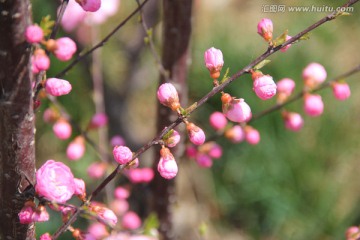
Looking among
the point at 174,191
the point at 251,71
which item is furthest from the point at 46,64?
the point at 174,191

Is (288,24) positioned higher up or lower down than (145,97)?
higher up

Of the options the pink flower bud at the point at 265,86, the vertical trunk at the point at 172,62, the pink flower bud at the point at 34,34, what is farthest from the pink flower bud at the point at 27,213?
the vertical trunk at the point at 172,62

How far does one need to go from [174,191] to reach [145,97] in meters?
1.31

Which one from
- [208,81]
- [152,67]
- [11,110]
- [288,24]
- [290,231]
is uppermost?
[288,24]

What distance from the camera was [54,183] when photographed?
0.68m

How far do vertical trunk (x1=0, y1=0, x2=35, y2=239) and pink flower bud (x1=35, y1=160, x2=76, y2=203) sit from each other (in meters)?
0.05

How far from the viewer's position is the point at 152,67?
7.97ft

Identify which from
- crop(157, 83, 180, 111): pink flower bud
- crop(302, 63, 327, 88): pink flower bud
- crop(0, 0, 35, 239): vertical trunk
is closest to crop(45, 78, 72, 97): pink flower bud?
crop(0, 0, 35, 239): vertical trunk

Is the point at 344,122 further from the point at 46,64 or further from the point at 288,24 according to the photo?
the point at 46,64

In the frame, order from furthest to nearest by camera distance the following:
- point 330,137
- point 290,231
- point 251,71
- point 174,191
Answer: point 330,137 → point 290,231 → point 174,191 → point 251,71

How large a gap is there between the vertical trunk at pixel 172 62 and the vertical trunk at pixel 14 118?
1.56 ft

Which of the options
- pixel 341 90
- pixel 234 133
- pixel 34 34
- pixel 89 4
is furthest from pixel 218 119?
pixel 34 34

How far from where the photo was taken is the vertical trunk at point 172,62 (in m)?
1.07

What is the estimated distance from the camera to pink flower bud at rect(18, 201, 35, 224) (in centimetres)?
71
